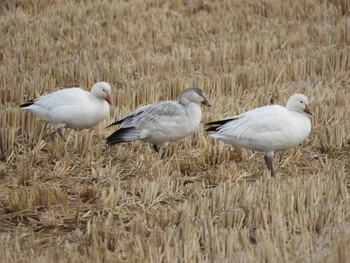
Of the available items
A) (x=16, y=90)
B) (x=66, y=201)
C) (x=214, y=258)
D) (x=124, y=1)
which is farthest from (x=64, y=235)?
(x=124, y=1)

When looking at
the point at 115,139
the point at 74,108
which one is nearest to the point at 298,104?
the point at 115,139

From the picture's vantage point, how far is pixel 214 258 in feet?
12.5

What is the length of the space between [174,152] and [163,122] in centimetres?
42

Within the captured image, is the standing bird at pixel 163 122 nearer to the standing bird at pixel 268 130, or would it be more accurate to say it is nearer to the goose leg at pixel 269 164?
the standing bird at pixel 268 130

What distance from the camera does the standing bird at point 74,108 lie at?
6383 millimetres

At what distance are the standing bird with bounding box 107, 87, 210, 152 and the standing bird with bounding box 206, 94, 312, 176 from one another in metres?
0.36

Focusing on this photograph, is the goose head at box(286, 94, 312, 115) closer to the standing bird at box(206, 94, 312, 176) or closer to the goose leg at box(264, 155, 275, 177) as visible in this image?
the standing bird at box(206, 94, 312, 176)

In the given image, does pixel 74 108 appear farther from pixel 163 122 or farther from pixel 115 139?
pixel 163 122

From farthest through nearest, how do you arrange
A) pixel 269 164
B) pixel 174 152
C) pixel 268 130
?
pixel 174 152
pixel 269 164
pixel 268 130

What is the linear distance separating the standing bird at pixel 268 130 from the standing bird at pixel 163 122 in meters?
A: 0.36

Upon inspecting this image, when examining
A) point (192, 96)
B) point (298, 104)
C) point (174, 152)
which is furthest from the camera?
point (174, 152)

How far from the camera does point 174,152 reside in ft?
20.8

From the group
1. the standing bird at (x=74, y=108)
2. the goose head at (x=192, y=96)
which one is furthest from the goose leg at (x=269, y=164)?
the standing bird at (x=74, y=108)

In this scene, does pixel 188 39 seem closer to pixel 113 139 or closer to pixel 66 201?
pixel 113 139
